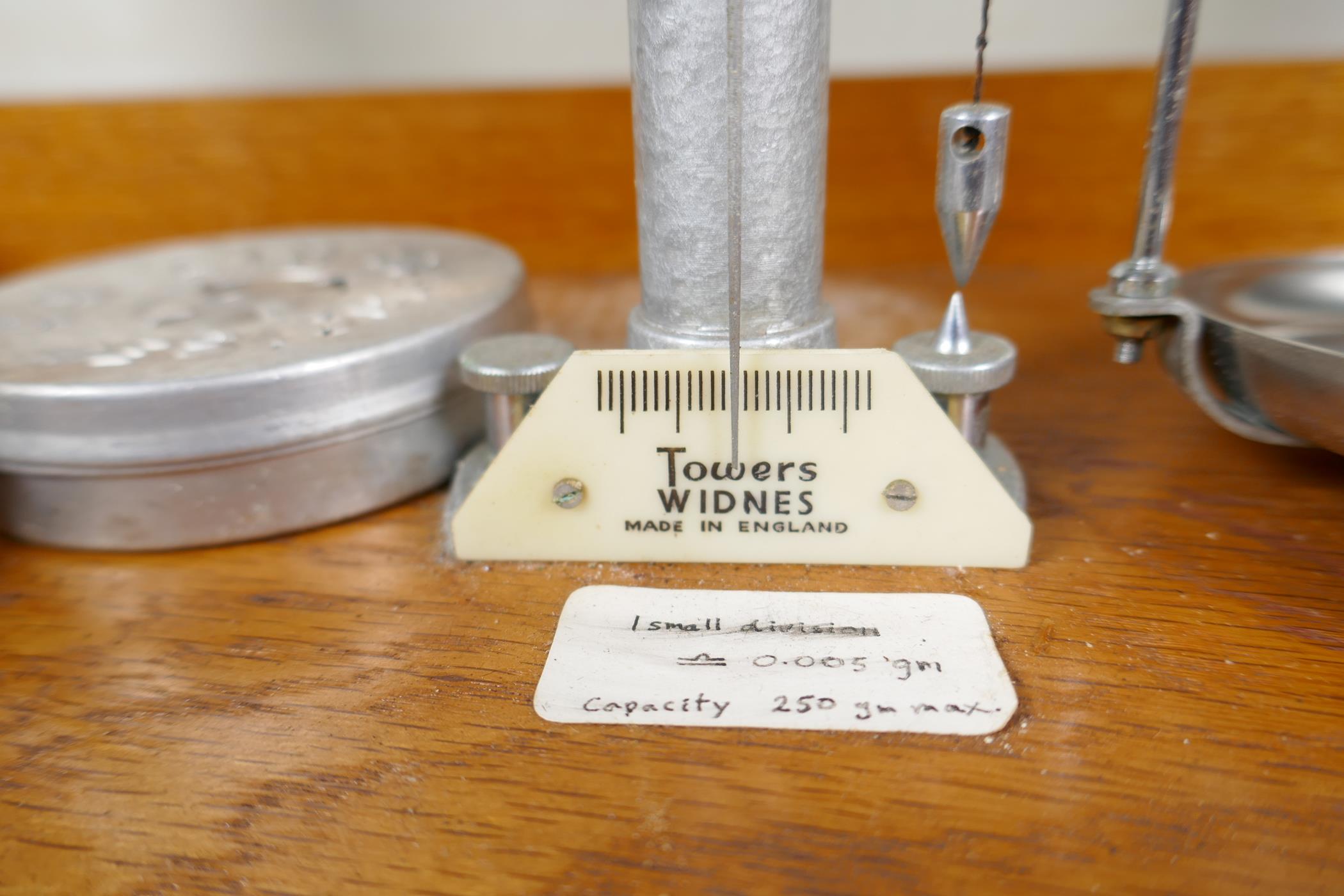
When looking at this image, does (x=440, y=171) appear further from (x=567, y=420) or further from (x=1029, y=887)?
(x=1029, y=887)

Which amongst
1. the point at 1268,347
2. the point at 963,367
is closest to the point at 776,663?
the point at 963,367

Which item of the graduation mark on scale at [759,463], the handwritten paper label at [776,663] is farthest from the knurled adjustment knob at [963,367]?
the handwritten paper label at [776,663]

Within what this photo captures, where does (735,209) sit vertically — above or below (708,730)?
above

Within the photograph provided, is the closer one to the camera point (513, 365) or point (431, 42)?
point (513, 365)

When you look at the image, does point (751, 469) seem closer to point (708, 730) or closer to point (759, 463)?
point (759, 463)

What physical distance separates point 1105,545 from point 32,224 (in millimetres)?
1013

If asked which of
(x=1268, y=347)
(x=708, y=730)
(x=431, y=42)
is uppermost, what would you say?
(x=431, y=42)

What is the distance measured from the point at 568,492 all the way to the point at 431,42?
0.62 metres

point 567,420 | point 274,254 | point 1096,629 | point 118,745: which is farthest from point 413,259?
point 1096,629

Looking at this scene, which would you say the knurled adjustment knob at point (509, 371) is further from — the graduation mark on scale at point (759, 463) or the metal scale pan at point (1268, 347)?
the metal scale pan at point (1268, 347)

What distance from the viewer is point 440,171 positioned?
93 centimetres

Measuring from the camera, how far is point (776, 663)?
413 mm

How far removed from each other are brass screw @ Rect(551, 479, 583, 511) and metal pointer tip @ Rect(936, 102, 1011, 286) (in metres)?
0.21

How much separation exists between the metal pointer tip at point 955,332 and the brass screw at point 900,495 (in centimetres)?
8
